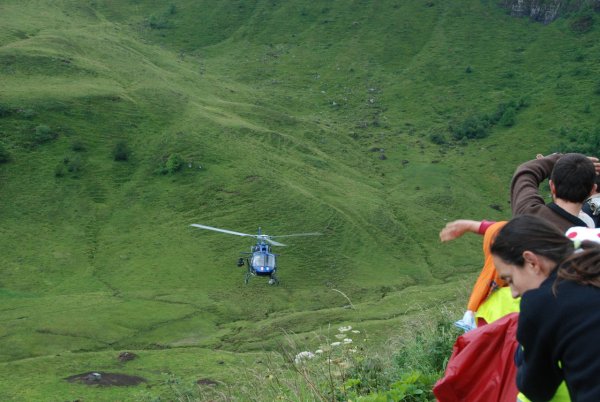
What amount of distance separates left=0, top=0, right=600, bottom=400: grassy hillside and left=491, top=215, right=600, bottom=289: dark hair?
20.6 m

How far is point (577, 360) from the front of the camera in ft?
14.2

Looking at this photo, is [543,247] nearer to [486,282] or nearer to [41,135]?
[486,282]

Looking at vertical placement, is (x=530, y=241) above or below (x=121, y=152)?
above

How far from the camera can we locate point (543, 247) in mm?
4859

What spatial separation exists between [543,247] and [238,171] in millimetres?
93828

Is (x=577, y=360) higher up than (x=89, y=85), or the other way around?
(x=577, y=360)

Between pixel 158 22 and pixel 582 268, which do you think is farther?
pixel 158 22

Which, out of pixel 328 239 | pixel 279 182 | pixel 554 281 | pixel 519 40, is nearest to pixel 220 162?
pixel 279 182

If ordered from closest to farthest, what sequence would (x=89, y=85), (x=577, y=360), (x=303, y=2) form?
1. (x=577, y=360)
2. (x=89, y=85)
3. (x=303, y=2)

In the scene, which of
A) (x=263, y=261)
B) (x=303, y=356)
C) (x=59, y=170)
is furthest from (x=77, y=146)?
(x=303, y=356)

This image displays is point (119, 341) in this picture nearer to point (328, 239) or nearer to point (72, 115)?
point (328, 239)

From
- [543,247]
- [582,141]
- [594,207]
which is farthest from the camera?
[582,141]

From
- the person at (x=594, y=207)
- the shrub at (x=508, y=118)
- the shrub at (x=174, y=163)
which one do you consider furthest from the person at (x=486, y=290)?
the shrub at (x=508, y=118)

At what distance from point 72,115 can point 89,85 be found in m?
11.7
